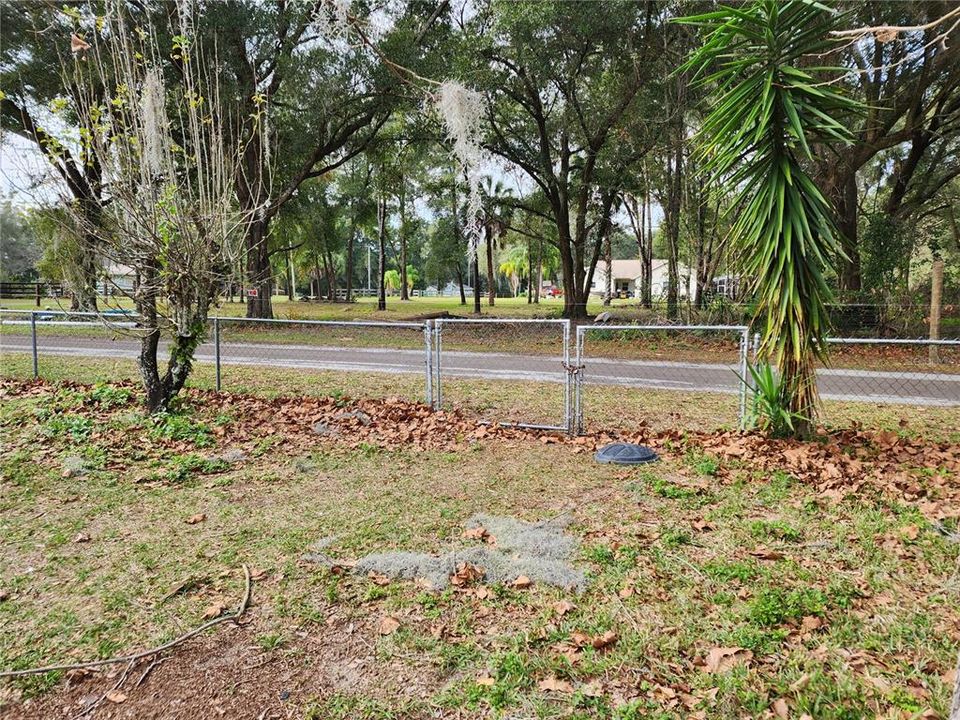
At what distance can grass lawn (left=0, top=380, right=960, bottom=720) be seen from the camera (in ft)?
8.44

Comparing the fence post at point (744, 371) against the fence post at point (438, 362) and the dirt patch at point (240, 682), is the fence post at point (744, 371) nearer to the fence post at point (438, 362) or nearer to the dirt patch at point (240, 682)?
the fence post at point (438, 362)

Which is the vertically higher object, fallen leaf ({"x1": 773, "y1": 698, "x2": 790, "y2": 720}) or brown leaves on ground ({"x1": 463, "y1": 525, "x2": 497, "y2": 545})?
brown leaves on ground ({"x1": 463, "y1": 525, "x2": 497, "y2": 545})

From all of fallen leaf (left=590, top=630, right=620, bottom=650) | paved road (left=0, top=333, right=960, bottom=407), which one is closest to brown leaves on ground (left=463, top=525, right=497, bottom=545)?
fallen leaf (left=590, top=630, right=620, bottom=650)

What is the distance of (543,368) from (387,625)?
29.5 feet

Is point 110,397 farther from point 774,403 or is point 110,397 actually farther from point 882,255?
point 882,255

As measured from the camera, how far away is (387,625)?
306 centimetres

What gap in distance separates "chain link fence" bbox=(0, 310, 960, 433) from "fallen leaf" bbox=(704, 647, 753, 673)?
3344 mm

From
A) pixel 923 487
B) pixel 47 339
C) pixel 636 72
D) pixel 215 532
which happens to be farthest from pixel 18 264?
pixel 923 487

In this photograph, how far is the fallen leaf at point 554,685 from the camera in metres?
2.56

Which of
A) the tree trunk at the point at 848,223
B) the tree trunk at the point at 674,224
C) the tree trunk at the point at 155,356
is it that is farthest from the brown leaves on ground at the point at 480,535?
the tree trunk at the point at 848,223

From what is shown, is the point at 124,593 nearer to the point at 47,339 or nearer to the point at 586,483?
the point at 586,483

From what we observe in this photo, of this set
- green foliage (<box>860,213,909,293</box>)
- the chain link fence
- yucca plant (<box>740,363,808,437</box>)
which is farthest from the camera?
green foliage (<box>860,213,909,293</box>)

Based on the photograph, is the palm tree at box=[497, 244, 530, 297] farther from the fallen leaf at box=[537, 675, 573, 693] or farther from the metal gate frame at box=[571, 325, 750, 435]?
the fallen leaf at box=[537, 675, 573, 693]

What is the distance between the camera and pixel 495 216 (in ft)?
83.8
